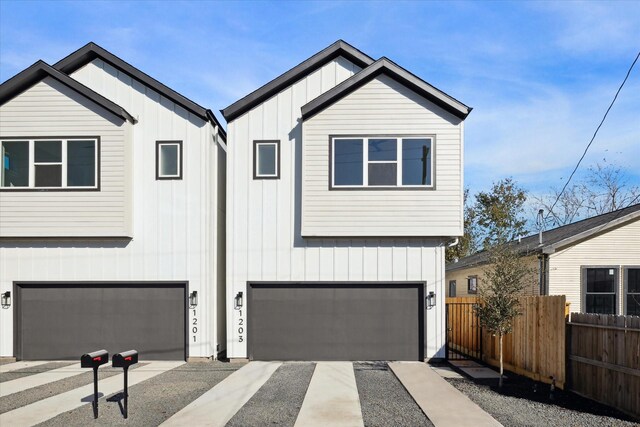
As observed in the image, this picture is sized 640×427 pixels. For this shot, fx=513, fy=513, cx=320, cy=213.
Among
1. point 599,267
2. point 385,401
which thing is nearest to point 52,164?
point 385,401

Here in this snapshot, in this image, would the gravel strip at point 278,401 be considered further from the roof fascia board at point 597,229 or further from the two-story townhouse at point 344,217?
the roof fascia board at point 597,229

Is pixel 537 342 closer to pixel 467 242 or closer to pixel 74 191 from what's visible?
pixel 74 191

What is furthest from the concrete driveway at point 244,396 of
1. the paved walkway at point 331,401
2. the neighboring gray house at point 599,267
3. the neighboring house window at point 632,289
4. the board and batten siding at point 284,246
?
the neighboring house window at point 632,289

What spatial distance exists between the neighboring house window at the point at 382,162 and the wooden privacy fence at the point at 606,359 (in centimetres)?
512

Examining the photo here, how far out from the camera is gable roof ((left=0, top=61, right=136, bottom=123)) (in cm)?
1314

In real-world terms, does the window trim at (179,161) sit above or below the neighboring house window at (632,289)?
above

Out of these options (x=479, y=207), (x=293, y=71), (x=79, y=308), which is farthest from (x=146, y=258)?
(x=479, y=207)

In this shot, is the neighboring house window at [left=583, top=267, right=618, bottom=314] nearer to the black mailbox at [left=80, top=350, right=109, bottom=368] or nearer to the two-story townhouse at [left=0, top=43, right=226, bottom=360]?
the two-story townhouse at [left=0, top=43, right=226, bottom=360]

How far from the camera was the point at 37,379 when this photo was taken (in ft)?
36.1

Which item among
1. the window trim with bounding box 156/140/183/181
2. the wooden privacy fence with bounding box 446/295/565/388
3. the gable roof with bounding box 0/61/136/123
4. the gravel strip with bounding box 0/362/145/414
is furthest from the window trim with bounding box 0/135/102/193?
the wooden privacy fence with bounding box 446/295/565/388

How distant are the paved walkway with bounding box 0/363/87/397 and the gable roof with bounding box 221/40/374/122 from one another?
23.8 ft

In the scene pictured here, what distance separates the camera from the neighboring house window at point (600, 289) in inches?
579

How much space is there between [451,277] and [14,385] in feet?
62.1

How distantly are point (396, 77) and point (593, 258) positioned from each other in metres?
7.73
